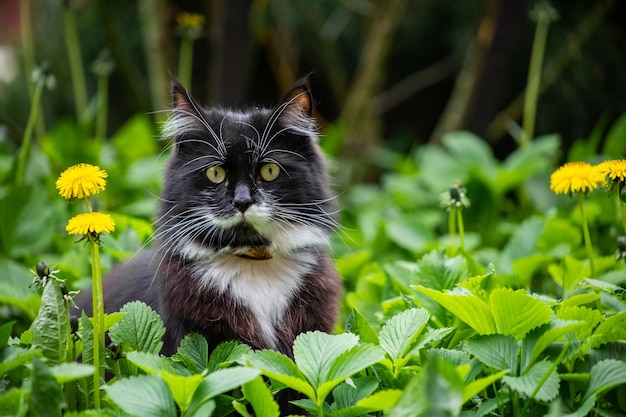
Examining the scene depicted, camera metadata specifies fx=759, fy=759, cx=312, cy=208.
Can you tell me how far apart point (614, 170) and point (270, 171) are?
3.21 ft

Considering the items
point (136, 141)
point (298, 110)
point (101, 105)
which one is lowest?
point (298, 110)

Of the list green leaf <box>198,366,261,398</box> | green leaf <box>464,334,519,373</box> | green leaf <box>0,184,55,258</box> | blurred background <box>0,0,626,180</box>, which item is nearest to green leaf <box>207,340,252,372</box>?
green leaf <box>198,366,261,398</box>

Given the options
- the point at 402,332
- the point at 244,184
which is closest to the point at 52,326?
the point at 244,184

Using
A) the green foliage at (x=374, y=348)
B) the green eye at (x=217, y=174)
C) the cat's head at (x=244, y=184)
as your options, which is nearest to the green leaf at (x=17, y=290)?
the green foliage at (x=374, y=348)

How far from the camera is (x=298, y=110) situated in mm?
2418

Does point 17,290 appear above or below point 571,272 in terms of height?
above

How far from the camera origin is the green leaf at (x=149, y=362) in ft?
5.72

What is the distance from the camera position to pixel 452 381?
1.54 metres

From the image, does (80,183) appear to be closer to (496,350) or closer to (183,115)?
(183,115)

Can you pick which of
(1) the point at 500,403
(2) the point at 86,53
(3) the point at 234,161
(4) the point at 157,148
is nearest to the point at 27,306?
(3) the point at 234,161

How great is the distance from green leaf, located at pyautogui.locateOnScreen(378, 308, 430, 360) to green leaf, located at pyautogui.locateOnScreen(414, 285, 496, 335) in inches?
3.4

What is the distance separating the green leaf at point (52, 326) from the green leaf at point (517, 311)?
3.45ft

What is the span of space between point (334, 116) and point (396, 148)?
2.54 feet

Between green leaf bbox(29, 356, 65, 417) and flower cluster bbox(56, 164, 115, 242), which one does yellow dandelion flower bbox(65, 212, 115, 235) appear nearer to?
flower cluster bbox(56, 164, 115, 242)
